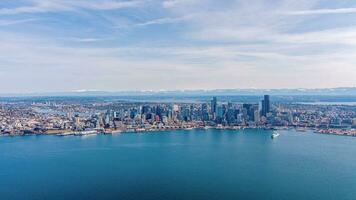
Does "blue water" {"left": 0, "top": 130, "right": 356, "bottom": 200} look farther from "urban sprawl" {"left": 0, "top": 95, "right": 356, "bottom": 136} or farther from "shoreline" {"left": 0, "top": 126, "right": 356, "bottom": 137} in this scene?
"urban sprawl" {"left": 0, "top": 95, "right": 356, "bottom": 136}

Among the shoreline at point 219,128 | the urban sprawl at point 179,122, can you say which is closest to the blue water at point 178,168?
the shoreline at point 219,128

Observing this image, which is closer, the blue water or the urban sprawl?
Answer: the blue water

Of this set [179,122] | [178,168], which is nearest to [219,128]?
[179,122]

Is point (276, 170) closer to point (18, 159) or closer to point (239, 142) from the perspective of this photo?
point (239, 142)

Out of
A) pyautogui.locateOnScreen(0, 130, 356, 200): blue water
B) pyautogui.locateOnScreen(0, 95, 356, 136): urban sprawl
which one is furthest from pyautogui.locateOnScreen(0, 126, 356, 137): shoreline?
pyautogui.locateOnScreen(0, 130, 356, 200): blue water

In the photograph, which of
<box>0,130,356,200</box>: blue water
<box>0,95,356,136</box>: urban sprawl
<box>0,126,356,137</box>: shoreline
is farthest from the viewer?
<box>0,95,356,136</box>: urban sprawl

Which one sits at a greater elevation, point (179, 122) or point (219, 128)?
point (179, 122)

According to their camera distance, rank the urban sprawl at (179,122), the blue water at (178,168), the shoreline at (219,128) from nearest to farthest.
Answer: the blue water at (178,168) → the shoreline at (219,128) → the urban sprawl at (179,122)

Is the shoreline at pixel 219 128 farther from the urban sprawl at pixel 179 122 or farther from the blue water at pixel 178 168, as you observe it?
the blue water at pixel 178 168

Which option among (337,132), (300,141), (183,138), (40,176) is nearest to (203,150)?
(183,138)

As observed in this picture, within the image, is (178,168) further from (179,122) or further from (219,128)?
(179,122)
